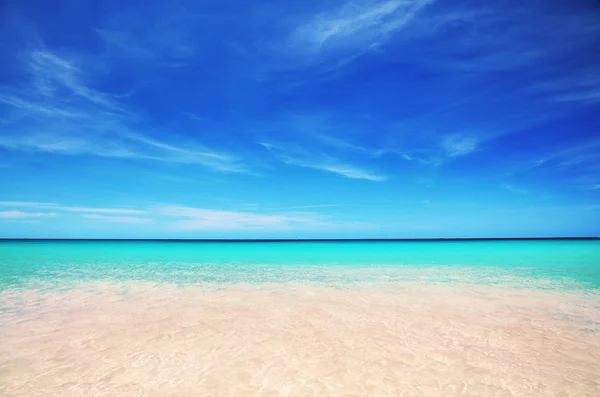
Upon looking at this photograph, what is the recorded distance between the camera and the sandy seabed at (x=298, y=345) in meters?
3.81

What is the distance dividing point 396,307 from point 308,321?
2.59 meters

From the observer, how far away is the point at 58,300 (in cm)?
810

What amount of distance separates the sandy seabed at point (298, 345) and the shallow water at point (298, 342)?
0.08 feet

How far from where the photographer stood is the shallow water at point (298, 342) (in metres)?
3.83

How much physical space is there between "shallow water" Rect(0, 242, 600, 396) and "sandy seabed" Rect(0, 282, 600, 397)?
0.03m

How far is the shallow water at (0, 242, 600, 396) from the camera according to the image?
3826mm

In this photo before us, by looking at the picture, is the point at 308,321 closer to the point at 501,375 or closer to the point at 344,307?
the point at 344,307

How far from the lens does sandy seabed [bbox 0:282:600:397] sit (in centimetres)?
381

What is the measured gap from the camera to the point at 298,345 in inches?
200

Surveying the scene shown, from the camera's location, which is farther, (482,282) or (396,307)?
(482,282)

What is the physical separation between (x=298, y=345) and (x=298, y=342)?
129mm

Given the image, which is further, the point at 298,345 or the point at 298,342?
the point at 298,342

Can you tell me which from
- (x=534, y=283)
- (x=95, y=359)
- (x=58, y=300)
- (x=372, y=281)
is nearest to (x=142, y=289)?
(x=58, y=300)

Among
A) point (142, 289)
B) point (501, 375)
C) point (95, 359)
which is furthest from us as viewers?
point (142, 289)
